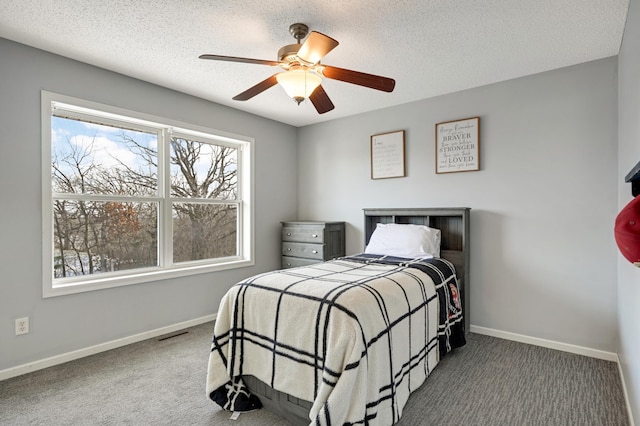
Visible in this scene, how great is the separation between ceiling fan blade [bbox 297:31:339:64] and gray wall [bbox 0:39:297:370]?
197 cm

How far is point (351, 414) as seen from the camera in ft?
4.94

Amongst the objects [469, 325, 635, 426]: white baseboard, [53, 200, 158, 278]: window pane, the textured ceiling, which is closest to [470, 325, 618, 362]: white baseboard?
[469, 325, 635, 426]: white baseboard

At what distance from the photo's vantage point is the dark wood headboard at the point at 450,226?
311 cm

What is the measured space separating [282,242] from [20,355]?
8.89ft

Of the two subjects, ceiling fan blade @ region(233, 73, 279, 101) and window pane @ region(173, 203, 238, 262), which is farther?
window pane @ region(173, 203, 238, 262)

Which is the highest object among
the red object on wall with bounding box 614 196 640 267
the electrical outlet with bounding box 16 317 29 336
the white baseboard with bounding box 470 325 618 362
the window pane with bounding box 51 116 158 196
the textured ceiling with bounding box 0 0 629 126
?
the textured ceiling with bounding box 0 0 629 126

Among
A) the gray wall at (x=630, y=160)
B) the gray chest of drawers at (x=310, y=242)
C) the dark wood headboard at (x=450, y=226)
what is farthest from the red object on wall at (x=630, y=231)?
the gray chest of drawers at (x=310, y=242)

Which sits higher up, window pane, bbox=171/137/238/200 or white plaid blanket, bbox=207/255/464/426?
window pane, bbox=171/137/238/200

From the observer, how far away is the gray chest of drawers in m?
3.93

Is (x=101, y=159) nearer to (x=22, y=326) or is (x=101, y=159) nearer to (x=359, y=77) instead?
(x=22, y=326)

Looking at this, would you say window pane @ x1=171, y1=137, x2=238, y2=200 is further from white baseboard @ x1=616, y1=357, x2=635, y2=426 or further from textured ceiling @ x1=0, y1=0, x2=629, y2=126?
white baseboard @ x1=616, y1=357, x2=635, y2=426

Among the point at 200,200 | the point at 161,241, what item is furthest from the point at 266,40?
→ the point at 161,241

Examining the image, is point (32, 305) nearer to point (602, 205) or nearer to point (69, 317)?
point (69, 317)

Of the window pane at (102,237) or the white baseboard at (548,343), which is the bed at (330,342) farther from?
the window pane at (102,237)
